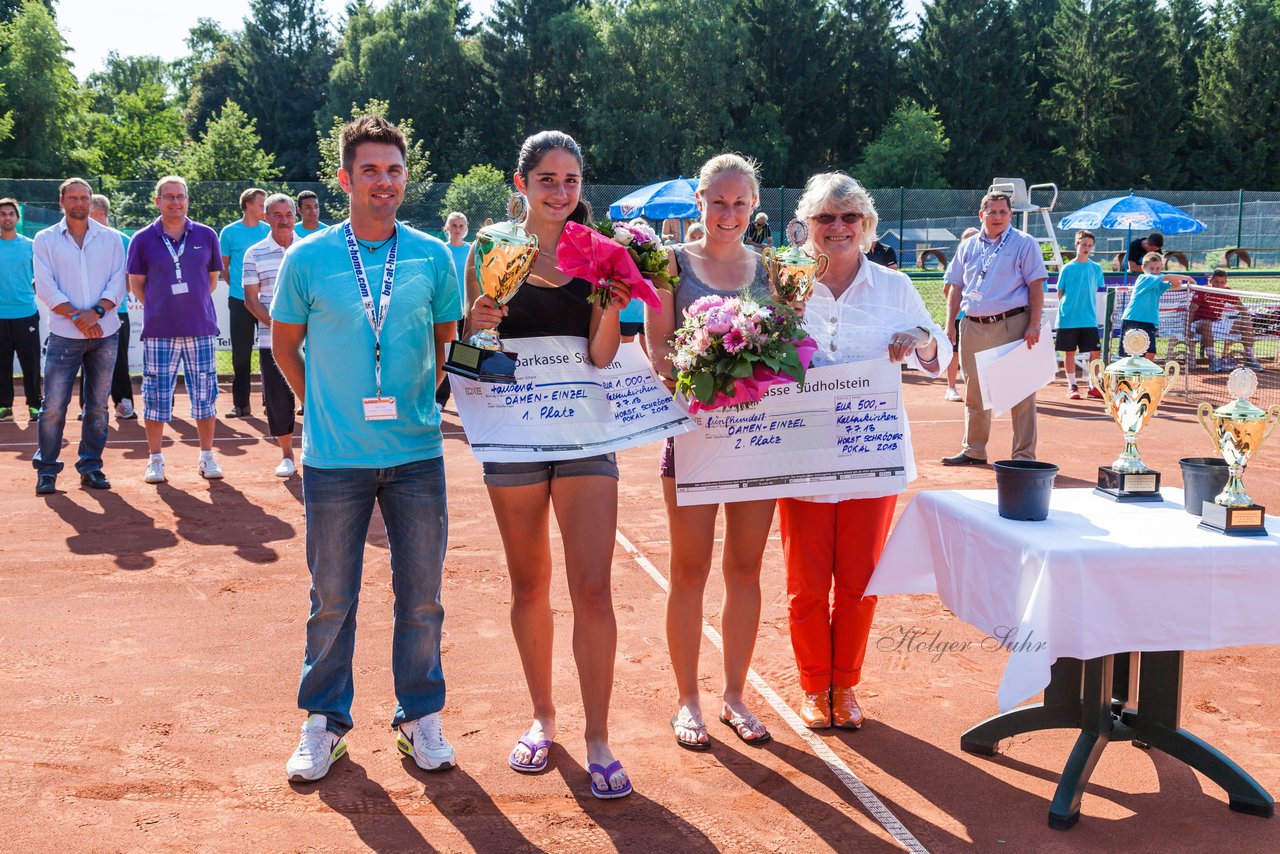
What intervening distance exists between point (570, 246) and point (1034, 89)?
65420mm

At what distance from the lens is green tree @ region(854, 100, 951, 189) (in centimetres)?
5578

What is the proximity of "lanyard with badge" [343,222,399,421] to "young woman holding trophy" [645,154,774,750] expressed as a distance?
3.13 feet

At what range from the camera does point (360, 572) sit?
403cm

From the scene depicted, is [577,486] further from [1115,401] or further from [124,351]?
[124,351]

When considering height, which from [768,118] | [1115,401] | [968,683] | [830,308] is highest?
[768,118]

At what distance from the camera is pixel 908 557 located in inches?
166

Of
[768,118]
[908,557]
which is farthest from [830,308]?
[768,118]

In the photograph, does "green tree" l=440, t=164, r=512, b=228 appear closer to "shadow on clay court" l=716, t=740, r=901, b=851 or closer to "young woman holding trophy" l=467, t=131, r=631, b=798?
"young woman holding trophy" l=467, t=131, r=631, b=798

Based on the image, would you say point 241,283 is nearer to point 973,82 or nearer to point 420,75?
point 420,75

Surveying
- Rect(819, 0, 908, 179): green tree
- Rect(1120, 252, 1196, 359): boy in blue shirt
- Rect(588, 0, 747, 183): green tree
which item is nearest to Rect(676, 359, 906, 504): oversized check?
Rect(1120, 252, 1196, 359): boy in blue shirt

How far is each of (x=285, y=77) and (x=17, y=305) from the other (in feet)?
206

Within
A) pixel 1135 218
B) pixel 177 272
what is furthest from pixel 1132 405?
pixel 1135 218

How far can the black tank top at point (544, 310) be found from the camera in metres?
3.87

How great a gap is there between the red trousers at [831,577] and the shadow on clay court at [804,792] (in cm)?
38
